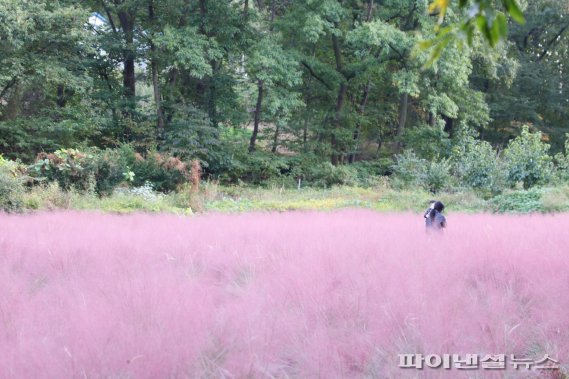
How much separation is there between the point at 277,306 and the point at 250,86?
2052 centimetres

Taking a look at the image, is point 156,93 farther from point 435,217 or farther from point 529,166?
point 435,217

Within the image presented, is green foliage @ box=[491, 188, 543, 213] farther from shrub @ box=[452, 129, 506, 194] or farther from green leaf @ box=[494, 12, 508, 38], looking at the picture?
green leaf @ box=[494, 12, 508, 38]

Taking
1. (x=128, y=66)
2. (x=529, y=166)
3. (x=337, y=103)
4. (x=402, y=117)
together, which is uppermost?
(x=128, y=66)

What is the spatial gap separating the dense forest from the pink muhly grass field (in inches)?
416

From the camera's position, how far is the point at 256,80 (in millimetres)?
23578

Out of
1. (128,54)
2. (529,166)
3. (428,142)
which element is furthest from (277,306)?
(428,142)

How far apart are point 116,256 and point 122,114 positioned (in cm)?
1835

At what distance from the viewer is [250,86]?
938 inches

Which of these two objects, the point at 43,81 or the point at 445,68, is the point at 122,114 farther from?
the point at 445,68

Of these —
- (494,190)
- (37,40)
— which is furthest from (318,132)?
(37,40)

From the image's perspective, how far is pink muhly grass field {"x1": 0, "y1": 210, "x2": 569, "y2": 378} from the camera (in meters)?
3.16

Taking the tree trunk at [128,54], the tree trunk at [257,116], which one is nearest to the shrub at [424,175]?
the tree trunk at [257,116]

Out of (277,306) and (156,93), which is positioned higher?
(156,93)

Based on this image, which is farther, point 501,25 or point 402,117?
point 402,117
